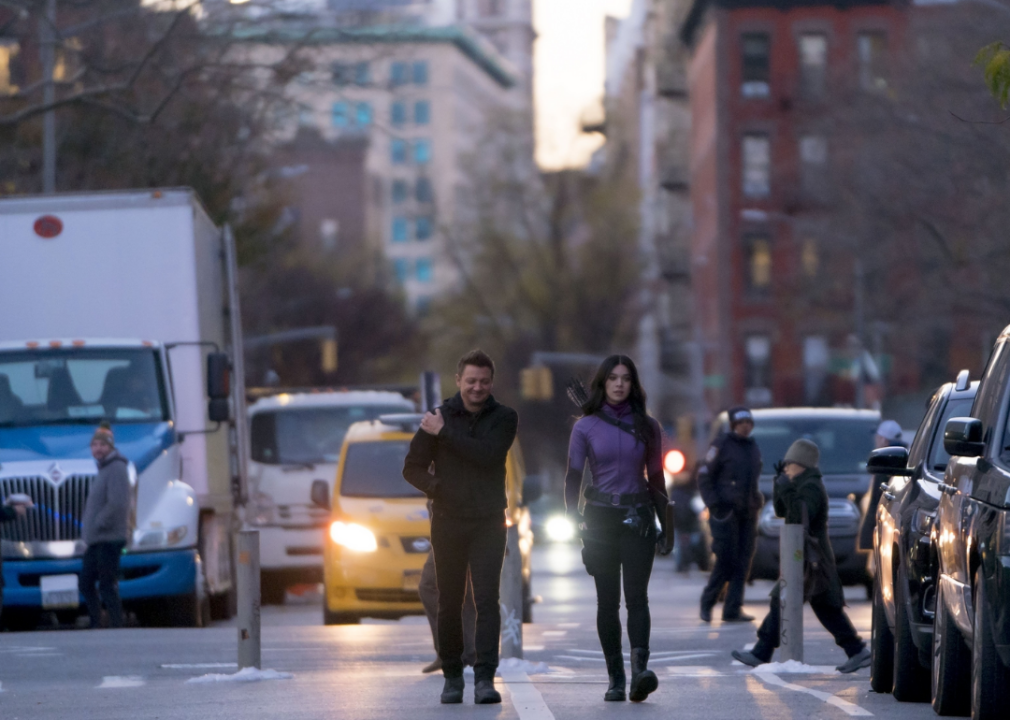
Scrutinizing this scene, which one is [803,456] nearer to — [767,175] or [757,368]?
[757,368]

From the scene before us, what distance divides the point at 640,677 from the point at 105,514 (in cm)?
775

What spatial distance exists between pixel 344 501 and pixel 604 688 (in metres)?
7.31

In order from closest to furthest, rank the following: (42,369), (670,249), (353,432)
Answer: (42,369), (353,432), (670,249)

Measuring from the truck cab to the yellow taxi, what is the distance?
3.93 m

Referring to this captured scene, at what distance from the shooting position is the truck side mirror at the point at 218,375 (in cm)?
1854

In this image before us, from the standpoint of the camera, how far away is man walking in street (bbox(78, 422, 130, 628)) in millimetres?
17328

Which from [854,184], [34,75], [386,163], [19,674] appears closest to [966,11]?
[854,184]

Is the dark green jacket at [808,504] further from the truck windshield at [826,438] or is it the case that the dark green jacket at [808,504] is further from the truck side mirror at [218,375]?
the truck windshield at [826,438]

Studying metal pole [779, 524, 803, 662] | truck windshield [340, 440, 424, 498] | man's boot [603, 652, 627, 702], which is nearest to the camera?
man's boot [603, 652, 627, 702]

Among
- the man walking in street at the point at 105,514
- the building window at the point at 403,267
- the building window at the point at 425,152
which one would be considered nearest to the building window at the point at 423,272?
the building window at the point at 403,267

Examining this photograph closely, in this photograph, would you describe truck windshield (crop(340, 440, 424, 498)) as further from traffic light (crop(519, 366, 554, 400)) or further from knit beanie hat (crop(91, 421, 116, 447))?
traffic light (crop(519, 366, 554, 400))

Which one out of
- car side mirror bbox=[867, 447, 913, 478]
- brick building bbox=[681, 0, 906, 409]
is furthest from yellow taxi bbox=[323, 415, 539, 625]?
brick building bbox=[681, 0, 906, 409]

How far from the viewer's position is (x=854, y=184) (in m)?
43.4

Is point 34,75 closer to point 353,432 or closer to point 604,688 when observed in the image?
point 353,432
